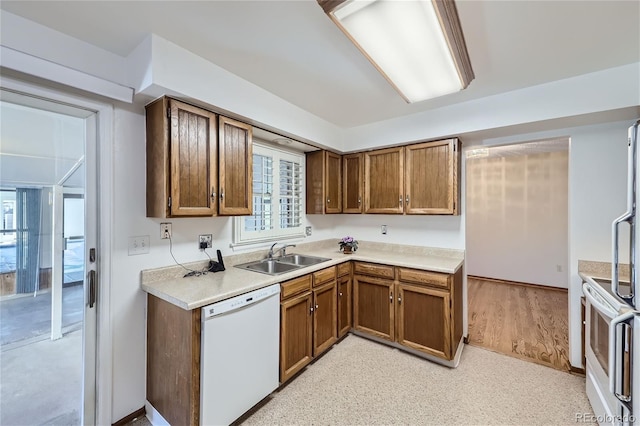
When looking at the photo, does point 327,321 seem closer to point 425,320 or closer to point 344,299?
point 344,299

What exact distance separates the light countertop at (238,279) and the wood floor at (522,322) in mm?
1069

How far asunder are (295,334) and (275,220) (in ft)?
4.03

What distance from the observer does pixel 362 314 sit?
2.95 metres

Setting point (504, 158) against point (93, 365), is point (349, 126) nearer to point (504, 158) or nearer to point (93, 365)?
point (93, 365)

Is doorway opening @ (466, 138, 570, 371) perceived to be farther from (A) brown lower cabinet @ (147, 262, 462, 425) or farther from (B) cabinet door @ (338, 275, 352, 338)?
(B) cabinet door @ (338, 275, 352, 338)

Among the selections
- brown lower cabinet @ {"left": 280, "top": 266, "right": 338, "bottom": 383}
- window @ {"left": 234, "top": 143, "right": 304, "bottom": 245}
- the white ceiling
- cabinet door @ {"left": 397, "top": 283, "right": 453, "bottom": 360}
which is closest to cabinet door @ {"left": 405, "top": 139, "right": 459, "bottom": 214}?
the white ceiling

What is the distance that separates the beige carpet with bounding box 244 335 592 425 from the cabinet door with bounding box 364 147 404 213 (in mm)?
1564

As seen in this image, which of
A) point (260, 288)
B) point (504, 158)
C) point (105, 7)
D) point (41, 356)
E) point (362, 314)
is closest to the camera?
point (105, 7)

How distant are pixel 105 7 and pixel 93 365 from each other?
7.02 feet

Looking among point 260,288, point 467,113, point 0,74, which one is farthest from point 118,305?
point 467,113

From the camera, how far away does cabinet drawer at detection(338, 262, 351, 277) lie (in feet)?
9.31

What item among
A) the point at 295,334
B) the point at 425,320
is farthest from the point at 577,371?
the point at 295,334

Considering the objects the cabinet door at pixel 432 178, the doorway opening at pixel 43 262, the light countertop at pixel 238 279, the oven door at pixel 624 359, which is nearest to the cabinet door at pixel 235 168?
the light countertop at pixel 238 279

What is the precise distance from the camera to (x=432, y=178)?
9.12ft
